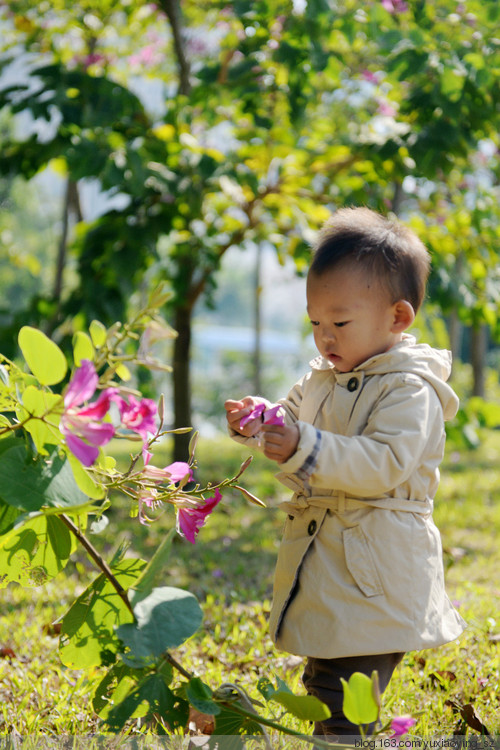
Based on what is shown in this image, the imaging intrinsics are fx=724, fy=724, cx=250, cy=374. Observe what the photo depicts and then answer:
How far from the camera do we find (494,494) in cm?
431

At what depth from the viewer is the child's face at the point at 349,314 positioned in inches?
50.5

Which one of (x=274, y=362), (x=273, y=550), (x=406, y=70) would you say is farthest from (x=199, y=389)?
(x=406, y=70)

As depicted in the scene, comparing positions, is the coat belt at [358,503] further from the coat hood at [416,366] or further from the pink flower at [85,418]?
the pink flower at [85,418]

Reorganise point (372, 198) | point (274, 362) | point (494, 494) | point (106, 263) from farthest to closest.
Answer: point (274, 362)
point (494, 494)
point (372, 198)
point (106, 263)

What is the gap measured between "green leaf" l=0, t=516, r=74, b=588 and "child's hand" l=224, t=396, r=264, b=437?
0.32 meters

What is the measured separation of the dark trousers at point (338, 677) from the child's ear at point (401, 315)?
1.93ft

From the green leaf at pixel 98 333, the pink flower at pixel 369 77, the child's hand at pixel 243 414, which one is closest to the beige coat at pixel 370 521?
the child's hand at pixel 243 414

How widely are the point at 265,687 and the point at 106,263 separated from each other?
2.16 metres

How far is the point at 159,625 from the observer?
949 millimetres

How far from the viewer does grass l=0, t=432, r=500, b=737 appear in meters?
1.51

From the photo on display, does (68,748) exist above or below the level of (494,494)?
above

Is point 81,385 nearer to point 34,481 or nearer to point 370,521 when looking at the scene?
point 34,481

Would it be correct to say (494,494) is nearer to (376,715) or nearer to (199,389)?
(376,715)

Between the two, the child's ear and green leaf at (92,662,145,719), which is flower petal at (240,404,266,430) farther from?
green leaf at (92,662,145,719)
